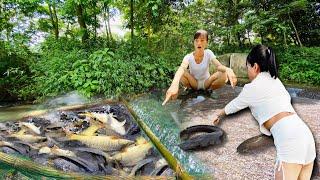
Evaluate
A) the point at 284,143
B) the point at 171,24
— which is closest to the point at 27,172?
the point at 284,143

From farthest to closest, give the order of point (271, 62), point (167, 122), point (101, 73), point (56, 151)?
point (101, 73) → point (167, 122) → point (56, 151) → point (271, 62)

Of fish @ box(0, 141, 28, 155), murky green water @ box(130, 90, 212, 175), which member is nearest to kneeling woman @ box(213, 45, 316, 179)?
murky green water @ box(130, 90, 212, 175)

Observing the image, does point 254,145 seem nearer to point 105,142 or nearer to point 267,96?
point 105,142

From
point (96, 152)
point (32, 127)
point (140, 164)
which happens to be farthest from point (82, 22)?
point (140, 164)

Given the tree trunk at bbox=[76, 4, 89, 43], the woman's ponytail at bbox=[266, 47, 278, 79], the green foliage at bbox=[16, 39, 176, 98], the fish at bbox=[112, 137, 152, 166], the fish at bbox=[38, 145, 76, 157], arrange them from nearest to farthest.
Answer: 1. the woman's ponytail at bbox=[266, 47, 278, 79]
2. the fish at bbox=[112, 137, 152, 166]
3. the fish at bbox=[38, 145, 76, 157]
4. the green foliage at bbox=[16, 39, 176, 98]
5. the tree trunk at bbox=[76, 4, 89, 43]

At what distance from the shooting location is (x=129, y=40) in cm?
1111

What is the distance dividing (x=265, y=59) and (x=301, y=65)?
9.54 metres

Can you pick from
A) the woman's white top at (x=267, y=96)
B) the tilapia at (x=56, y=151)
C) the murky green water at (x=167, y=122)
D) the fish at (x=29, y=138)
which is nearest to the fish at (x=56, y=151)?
the tilapia at (x=56, y=151)

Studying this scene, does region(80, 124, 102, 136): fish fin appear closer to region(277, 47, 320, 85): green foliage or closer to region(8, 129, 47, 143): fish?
region(8, 129, 47, 143): fish

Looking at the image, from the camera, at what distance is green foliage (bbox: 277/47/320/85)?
1029 centimetres

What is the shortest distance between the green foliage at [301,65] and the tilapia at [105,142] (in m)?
7.18

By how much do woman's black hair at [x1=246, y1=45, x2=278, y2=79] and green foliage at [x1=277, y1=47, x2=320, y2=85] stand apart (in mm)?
8798

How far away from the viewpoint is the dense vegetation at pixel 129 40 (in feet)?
28.7

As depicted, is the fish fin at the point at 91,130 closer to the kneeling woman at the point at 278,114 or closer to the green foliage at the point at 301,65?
the kneeling woman at the point at 278,114
